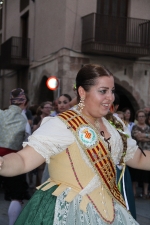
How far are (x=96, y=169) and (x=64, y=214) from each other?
1.13 ft

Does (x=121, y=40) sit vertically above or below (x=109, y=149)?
above

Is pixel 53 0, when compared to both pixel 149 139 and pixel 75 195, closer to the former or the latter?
pixel 149 139

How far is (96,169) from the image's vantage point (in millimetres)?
2572

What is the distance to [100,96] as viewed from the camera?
2.60 meters

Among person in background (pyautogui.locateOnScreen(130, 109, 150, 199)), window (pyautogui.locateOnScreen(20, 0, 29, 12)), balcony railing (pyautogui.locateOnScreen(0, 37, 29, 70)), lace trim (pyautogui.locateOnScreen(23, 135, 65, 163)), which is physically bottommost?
person in background (pyautogui.locateOnScreen(130, 109, 150, 199))

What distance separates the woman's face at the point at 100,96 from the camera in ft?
8.55

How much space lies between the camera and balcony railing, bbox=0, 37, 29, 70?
17.2 metres

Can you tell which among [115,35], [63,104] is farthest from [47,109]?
[115,35]

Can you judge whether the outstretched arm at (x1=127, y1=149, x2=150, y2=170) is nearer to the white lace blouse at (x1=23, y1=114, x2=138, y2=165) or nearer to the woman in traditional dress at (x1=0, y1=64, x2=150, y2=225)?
the woman in traditional dress at (x1=0, y1=64, x2=150, y2=225)

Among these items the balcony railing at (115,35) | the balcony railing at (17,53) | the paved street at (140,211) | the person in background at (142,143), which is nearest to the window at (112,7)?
the balcony railing at (115,35)

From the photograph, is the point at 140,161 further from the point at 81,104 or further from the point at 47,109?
the point at 47,109

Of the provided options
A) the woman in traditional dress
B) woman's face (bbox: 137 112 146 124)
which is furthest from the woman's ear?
woman's face (bbox: 137 112 146 124)

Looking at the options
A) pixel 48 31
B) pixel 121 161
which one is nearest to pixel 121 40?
pixel 48 31

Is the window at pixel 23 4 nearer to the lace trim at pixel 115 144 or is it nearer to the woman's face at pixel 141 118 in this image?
the woman's face at pixel 141 118
